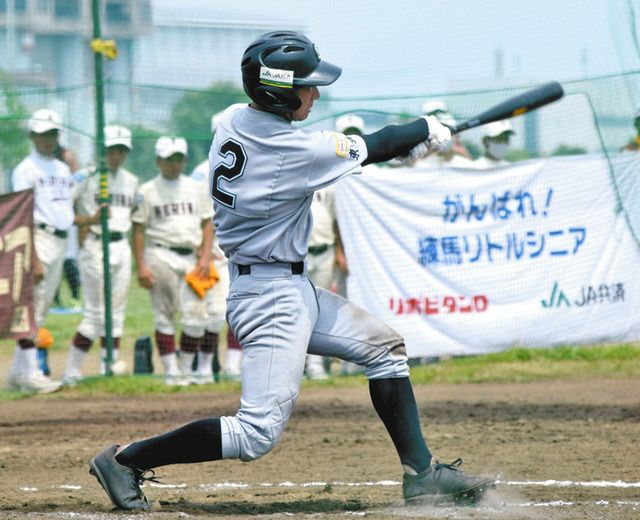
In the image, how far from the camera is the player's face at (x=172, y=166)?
1028cm

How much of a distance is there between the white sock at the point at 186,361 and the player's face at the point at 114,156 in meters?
1.76

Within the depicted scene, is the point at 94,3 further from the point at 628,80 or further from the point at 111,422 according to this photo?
the point at 628,80

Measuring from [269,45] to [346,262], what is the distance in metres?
5.77

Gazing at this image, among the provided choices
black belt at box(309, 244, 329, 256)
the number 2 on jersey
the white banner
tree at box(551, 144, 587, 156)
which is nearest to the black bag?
black belt at box(309, 244, 329, 256)

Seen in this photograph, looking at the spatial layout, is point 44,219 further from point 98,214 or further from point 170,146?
point 170,146

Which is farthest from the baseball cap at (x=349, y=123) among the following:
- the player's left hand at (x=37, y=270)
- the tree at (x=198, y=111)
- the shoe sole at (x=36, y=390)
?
the shoe sole at (x=36, y=390)

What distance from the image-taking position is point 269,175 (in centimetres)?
468

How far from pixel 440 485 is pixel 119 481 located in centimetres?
140

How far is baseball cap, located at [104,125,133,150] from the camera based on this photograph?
9945 mm

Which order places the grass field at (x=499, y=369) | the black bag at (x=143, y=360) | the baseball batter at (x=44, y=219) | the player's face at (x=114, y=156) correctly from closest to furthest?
the baseball batter at (x=44, y=219), the grass field at (x=499, y=369), the player's face at (x=114, y=156), the black bag at (x=143, y=360)

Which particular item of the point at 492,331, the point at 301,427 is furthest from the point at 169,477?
the point at 492,331

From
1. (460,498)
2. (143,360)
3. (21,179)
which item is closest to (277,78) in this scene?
(460,498)

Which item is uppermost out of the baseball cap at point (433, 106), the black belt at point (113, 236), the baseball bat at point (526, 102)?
the baseball cap at point (433, 106)

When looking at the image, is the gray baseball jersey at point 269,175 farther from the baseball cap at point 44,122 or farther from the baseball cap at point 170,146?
the baseball cap at point 170,146
